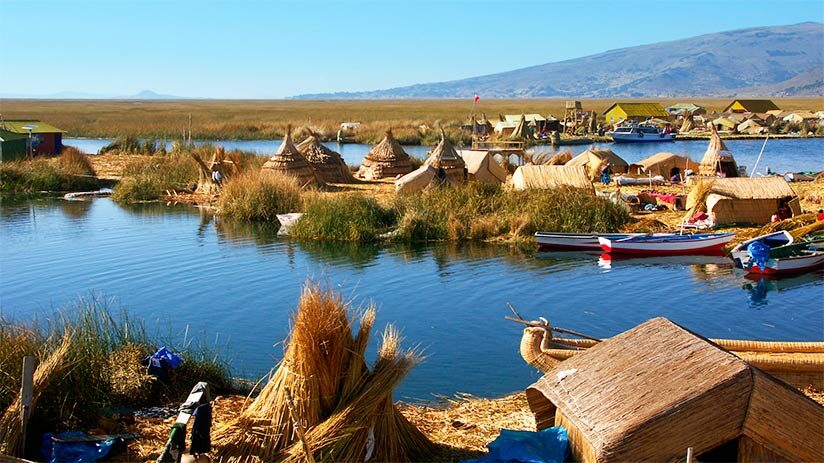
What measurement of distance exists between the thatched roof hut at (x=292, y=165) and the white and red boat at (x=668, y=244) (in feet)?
32.8

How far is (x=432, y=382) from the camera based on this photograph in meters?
10.2

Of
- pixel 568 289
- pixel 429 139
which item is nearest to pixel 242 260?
pixel 568 289

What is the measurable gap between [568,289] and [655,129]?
44.1 meters

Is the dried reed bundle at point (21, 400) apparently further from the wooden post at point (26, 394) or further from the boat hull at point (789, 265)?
the boat hull at point (789, 265)

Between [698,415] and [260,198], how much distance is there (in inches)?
738

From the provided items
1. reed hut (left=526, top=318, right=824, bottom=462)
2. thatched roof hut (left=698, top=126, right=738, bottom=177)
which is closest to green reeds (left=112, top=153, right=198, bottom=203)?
thatched roof hut (left=698, top=126, right=738, bottom=177)

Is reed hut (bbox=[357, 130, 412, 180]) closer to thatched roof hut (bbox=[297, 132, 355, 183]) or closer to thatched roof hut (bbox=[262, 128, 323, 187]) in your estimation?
thatched roof hut (bbox=[297, 132, 355, 183])

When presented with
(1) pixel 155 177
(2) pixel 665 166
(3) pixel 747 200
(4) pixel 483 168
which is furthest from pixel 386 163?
(3) pixel 747 200

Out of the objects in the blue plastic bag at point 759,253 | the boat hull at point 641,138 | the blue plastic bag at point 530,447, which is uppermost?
the blue plastic bag at point 530,447

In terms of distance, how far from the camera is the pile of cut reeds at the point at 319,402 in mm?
5750

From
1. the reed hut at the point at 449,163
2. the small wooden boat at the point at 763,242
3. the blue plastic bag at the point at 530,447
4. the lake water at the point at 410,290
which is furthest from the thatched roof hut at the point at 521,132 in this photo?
the blue plastic bag at the point at 530,447

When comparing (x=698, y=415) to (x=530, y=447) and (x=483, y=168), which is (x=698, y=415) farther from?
(x=483, y=168)

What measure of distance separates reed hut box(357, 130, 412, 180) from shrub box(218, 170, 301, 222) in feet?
19.9

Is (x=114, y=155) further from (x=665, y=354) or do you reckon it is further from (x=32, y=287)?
(x=665, y=354)
